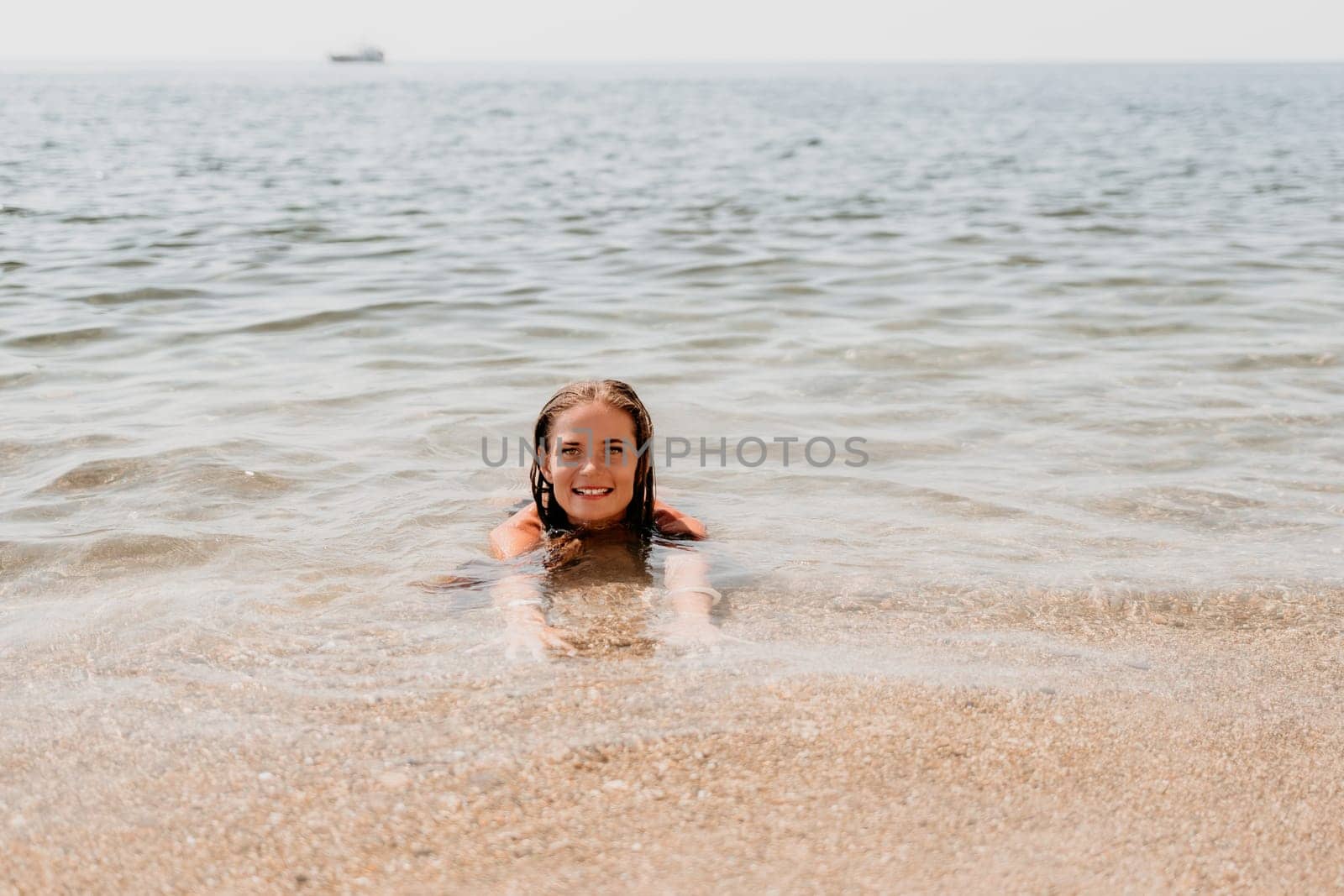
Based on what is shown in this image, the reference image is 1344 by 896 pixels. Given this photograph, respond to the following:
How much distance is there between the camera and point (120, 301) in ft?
29.5

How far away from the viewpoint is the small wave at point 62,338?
7.60 m

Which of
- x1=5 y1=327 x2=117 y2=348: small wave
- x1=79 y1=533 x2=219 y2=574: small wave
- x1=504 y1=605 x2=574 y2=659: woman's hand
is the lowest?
x1=79 y1=533 x2=219 y2=574: small wave

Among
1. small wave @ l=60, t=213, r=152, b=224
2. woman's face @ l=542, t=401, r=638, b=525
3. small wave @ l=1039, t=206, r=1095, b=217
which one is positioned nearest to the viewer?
woman's face @ l=542, t=401, r=638, b=525

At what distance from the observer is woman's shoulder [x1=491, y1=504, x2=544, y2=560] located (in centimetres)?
430

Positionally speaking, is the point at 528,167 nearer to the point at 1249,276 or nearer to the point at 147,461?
the point at 1249,276

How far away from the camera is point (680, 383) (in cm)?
692

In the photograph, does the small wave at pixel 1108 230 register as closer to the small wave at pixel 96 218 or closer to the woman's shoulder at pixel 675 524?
the woman's shoulder at pixel 675 524

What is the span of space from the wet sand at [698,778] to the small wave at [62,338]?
16.6ft

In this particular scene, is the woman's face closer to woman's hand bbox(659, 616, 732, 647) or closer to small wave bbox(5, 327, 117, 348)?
woman's hand bbox(659, 616, 732, 647)

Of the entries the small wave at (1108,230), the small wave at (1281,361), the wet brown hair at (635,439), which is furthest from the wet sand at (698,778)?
the small wave at (1108,230)

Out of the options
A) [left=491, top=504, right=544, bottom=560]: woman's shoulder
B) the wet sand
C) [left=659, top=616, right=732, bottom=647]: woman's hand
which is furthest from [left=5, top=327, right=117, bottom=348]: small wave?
[left=659, top=616, right=732, bottom=647]: woman's hand

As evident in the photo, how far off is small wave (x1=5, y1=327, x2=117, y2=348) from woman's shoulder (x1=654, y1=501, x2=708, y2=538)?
495 cm

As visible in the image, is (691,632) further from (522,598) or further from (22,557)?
(22,557)

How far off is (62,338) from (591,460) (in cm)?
524
